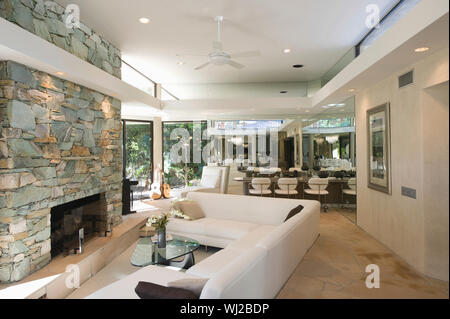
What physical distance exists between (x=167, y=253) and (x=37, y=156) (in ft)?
6.01

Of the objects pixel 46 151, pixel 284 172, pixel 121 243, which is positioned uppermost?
pixel 46 151

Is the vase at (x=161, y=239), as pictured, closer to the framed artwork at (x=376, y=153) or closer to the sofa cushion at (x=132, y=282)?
the sofa cushion at (x=132, y=282)

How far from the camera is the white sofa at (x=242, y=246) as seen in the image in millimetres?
1635

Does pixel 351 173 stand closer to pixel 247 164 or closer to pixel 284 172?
pixel 284 172

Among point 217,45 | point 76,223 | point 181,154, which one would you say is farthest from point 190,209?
point 181,154

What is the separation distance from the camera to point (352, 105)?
4969mm

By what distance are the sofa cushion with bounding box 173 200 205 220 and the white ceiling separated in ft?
8.90

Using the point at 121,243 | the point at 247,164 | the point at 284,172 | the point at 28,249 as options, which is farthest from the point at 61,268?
the point at 247,164

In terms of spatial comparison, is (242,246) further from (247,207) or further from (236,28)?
(236,28)

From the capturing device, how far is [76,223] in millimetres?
3961

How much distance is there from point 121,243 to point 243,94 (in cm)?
485

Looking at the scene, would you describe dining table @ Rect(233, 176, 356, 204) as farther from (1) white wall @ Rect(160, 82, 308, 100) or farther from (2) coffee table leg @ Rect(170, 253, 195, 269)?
(2) coffee table leg @ Rect(170, 253, 195, 269)

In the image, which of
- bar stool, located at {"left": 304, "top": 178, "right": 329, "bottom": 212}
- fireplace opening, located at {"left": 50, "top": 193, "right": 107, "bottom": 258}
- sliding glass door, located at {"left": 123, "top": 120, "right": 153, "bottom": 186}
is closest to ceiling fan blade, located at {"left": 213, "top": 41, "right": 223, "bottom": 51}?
fireplace opening, located at {"left": 50, "top": 193, "right": 107, "bottom": 258}

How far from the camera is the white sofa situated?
5.36 feet
